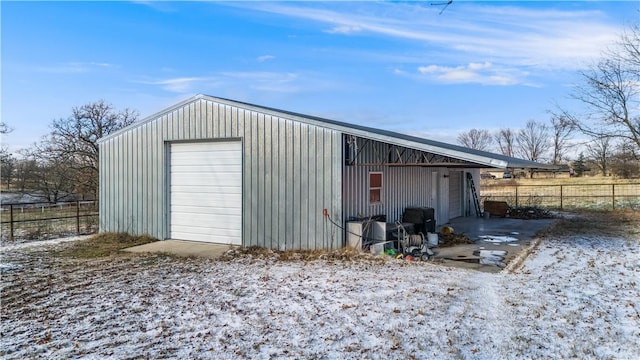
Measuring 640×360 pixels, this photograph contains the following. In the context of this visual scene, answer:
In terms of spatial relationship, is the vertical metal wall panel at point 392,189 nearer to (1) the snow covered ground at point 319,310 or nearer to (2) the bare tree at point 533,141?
(1) the snow covered ground at point 319,310

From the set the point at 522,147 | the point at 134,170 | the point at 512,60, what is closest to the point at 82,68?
the point at 134,170

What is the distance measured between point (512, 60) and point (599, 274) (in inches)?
305

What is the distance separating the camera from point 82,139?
2147 centimetres

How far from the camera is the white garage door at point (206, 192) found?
9258 millimetres

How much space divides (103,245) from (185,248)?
2076 mm

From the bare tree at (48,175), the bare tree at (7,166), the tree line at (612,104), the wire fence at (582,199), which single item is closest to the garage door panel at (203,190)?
the wire fence at (582,199)

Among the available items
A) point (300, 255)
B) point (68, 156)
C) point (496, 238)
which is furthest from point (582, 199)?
point (68, 156)

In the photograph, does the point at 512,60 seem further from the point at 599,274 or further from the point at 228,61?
the point at 228,61

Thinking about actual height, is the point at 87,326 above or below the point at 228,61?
below

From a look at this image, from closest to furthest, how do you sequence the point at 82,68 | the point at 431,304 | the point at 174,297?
the point at 431,304 → the point at 174,297 → the point at 82,68

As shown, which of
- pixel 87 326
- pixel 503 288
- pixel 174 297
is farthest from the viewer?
pixel 503 288

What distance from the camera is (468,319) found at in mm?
4395

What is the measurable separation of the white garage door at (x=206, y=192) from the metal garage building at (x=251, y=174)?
2cm

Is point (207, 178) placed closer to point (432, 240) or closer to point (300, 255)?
point (300, 255)
